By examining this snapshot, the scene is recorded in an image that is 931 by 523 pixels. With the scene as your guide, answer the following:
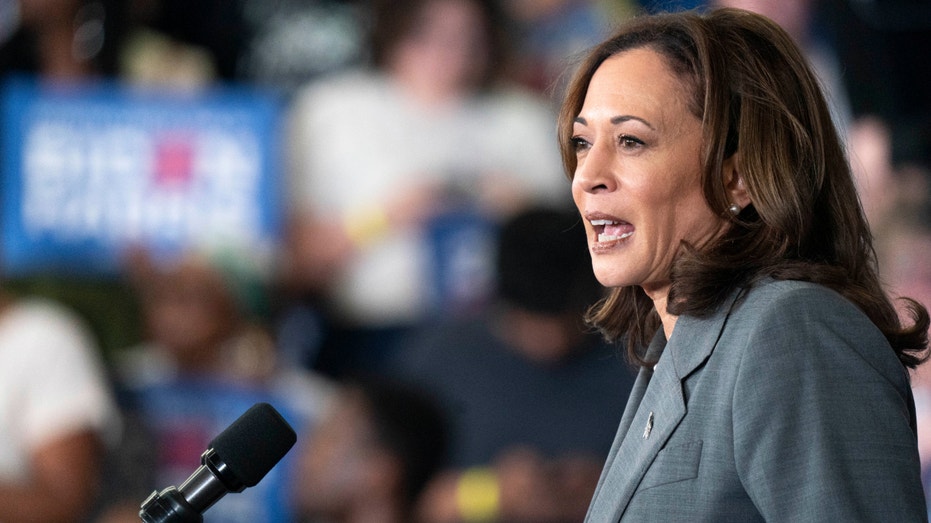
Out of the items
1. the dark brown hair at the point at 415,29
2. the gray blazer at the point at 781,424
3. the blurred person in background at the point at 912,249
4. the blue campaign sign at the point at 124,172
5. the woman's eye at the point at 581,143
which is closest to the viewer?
the gray blazer at the point at 781,424

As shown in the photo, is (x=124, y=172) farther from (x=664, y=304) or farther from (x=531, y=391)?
(x=664, y=304)

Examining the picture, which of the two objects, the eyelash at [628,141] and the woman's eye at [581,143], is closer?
the eyelash at [628,141]

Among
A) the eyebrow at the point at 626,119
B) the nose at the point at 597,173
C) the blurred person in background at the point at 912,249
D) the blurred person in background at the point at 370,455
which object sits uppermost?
the eyebrow at the point at 626,119

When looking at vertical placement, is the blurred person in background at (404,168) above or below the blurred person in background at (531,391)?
above

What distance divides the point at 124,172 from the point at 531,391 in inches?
80.6

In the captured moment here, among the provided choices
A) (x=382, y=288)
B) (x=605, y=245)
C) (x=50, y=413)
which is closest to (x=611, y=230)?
(x=605, y=245)

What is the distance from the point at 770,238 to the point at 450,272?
128 inches

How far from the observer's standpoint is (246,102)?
16.4 feet

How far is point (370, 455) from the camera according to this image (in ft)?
15.6

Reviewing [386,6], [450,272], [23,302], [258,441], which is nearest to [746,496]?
[258,441]

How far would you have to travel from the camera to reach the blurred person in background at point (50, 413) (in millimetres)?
4785

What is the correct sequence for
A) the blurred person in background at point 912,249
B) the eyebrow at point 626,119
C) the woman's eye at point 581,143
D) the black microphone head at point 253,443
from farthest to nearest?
1. the blurred person in background at point 912,249
2. the woman's eye at point 581,143
3. the eyebrow at point 626,119
4. the black microphone head at point 253,443

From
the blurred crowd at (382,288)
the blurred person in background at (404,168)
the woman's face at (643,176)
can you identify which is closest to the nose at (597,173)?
the woman's face at (643,176)

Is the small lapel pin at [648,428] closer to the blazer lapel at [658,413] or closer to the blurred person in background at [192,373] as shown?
the blazer lapel at [658,413]
